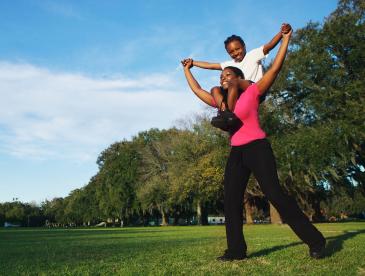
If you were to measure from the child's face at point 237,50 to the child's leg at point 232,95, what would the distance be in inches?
25.5

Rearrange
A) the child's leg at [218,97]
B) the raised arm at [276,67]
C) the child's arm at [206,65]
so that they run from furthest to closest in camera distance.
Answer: the child's arm at [206,65] → the child's leg at [218,97] → the raised arm at [276,67]

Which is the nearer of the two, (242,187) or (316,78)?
(242,187)

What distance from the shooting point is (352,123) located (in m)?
26.6

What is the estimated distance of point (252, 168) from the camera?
5547mm

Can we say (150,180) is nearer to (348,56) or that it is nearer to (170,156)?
(170,156)

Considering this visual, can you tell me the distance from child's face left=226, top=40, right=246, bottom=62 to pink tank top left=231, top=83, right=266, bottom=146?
57cm

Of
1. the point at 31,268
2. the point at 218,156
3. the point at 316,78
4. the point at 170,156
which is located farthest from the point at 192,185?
the point at 31,268

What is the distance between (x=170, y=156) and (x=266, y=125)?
103ft

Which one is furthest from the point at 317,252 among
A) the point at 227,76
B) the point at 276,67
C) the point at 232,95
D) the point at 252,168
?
the point at 227,76

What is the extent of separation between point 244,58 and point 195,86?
0.84m

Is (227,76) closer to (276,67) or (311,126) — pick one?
(276,67)

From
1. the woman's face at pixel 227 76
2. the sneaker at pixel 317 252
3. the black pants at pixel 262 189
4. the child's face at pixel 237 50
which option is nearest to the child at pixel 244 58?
the child's face at pixel 237 50

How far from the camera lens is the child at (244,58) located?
18.0 ft

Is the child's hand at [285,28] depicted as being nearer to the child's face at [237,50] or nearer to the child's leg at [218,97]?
the child's face at [237,50]
